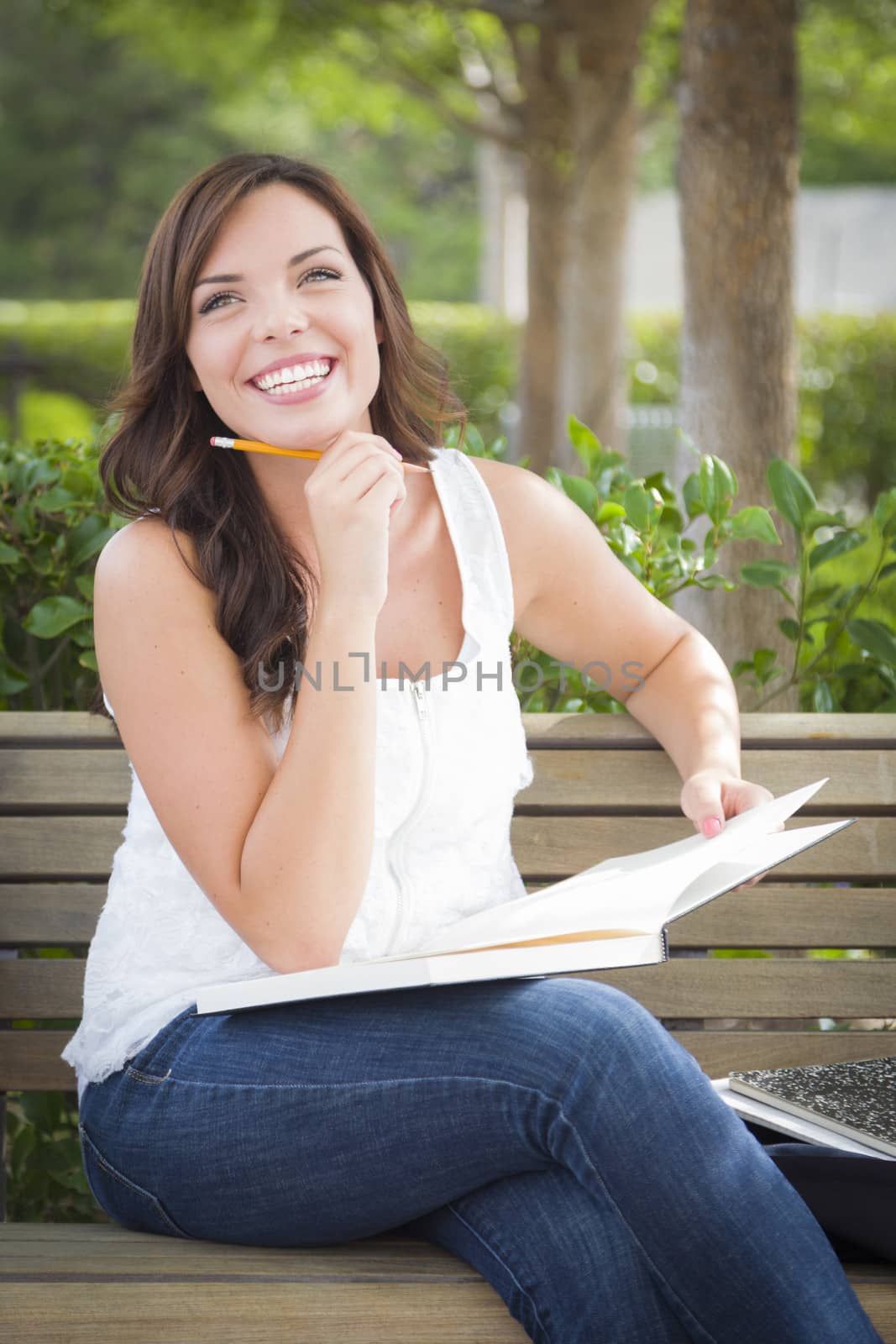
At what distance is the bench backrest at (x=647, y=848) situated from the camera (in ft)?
7.30

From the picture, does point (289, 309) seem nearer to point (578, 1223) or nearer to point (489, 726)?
point (489, 726)

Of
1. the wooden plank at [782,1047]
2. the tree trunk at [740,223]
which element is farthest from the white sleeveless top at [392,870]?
the tree trunk at [740,223]

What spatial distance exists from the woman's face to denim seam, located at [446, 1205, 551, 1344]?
99cm

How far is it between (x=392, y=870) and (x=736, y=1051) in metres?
0.70

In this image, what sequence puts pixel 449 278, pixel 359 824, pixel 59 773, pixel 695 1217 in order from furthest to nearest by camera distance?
pixel 449 278
pixel 59 773
pixel 359 824
pixel 695 1217

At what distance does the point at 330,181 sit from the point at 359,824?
3.05 ft

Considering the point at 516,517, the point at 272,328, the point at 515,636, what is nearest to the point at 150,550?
→ the point at 272,328

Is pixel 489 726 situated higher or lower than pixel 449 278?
lower

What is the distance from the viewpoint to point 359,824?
177 cm

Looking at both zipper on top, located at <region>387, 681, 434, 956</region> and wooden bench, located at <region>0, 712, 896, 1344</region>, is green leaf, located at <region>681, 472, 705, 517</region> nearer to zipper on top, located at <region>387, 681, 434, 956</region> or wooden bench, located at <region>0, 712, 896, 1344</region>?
wooden bench, located at <region>0, 712, 896, 1344</region>

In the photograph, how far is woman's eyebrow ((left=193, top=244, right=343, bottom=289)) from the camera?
1976 mm

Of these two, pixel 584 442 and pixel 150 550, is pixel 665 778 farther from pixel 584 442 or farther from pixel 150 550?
pixel 150 550

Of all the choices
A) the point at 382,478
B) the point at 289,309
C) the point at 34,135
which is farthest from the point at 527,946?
the point at 34,135

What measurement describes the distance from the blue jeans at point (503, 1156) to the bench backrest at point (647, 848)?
45 cm
